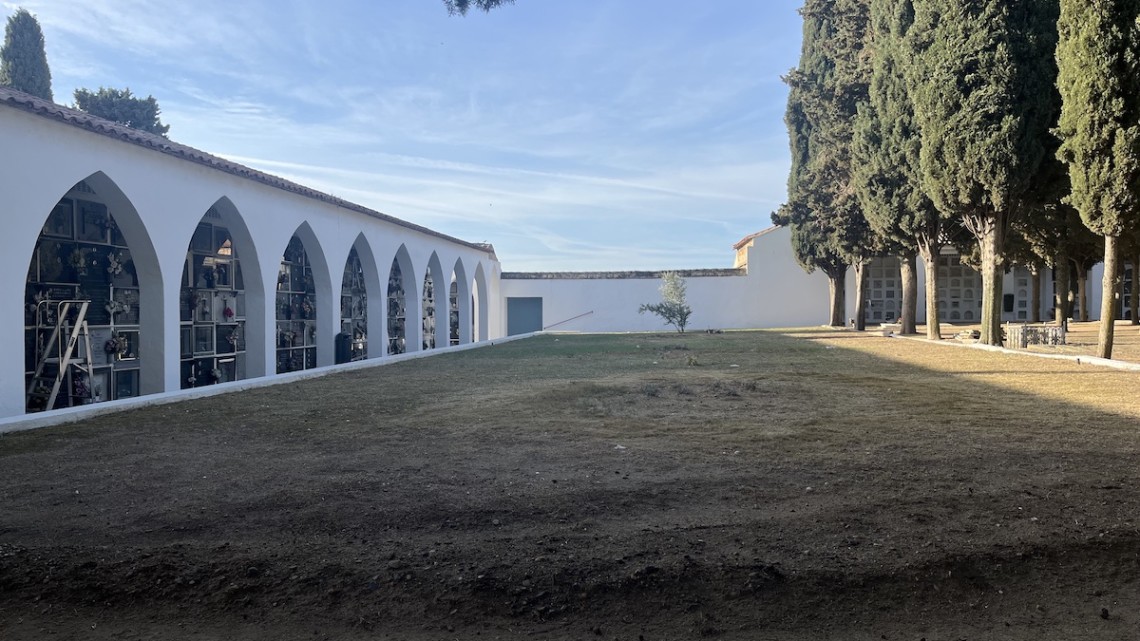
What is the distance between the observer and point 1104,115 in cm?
1120

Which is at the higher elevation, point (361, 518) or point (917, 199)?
point (917, 199)

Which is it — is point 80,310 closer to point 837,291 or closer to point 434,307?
point 434,307

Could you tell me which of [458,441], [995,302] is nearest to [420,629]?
[458,441]

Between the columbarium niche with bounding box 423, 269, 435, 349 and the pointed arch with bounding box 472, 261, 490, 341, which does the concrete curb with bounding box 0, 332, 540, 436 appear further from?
the pointed arch with bounding box 472, 261, 490, 341

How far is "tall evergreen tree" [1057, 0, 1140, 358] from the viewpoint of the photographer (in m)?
10.8

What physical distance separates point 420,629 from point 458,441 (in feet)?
10.6

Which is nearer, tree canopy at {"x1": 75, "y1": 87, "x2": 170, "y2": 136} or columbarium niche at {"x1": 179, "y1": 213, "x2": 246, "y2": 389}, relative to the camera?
columbarium niche at {"x1": 179, "y1": 213, "x2": 246, "y2": 389}

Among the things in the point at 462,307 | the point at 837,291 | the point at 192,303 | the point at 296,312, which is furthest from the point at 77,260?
the point at 837,291

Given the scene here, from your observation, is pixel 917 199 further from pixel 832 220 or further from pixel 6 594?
pixel 6 594

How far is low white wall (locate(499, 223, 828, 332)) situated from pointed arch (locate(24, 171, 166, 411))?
2474cm

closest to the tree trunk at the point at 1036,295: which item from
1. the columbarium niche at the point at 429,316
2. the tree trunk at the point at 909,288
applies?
the tree trunk at the point at 909,288

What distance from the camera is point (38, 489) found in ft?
14.6

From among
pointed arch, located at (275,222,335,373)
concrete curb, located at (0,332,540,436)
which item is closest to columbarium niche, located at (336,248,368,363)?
pointed arch, located at (275,222,335,373)

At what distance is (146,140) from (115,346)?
9.81 ft
